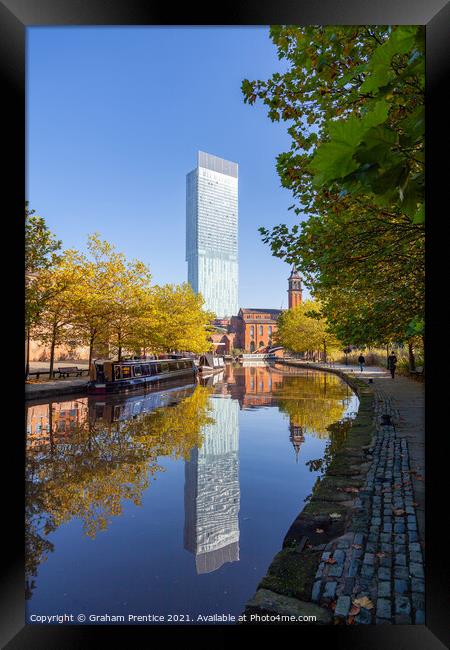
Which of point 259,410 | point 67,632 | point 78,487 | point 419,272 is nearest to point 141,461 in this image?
point 78,487

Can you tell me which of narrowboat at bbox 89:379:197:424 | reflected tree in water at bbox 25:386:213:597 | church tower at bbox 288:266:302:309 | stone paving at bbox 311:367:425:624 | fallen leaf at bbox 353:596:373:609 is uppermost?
church tower at bbox 288:266:302:309

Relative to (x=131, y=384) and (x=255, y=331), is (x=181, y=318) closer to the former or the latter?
(x=131, y=384)

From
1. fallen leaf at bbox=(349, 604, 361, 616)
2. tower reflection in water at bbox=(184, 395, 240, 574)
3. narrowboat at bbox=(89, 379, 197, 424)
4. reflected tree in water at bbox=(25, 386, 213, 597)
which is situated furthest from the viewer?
narrowboat at bbox=(89, 379, 197, 424)

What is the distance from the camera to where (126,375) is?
24984 mm

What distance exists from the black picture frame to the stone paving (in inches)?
22.0

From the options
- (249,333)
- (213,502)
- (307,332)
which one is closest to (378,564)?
(213,502)

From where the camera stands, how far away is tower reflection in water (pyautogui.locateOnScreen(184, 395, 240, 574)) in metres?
4.95

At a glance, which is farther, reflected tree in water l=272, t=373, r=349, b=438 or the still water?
reflected tree in water l=272, t=373, r=349, b=438

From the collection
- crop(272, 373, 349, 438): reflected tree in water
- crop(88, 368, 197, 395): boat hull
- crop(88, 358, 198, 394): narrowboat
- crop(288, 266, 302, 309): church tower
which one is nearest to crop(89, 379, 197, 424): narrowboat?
crop(88, 368, 197, 395): boat hull

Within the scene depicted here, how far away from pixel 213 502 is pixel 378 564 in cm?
345

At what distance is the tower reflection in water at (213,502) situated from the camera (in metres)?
4.95

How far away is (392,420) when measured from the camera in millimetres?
11664

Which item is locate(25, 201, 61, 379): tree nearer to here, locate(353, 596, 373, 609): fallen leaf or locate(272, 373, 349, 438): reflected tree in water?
locate(272, 373, 349, 438): reflected tree in water
